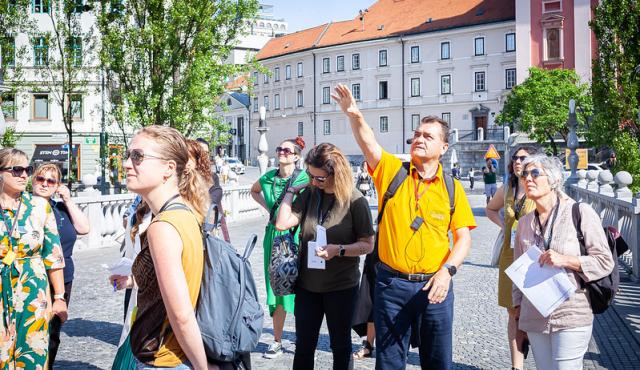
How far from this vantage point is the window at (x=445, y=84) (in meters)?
71.4

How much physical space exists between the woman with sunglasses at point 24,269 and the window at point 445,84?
68.8 metres

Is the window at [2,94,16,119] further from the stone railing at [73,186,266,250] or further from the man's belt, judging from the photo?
the man's belt

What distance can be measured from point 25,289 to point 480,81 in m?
67.8

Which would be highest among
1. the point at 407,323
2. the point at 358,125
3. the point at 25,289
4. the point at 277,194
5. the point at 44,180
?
the point at 358,125

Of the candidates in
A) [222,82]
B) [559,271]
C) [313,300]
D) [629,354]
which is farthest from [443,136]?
[222,82]

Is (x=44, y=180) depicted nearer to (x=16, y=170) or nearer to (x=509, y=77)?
(x=16, y=170)

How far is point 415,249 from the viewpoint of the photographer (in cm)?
413

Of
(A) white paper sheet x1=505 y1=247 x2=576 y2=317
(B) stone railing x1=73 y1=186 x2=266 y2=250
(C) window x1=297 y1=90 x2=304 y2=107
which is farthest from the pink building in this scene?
(A) white paper sheet x1=505 y1=247 x2=576 y2=317

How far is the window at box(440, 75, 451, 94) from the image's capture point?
234ft

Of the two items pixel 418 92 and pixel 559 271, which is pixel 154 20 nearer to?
pixel 559 271

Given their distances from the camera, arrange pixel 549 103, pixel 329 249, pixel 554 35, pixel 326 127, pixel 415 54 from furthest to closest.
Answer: pixel 326 127, pixel 415 54, pixel 554 35, pixel 549 103, pixel 329 249

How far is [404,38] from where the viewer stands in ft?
243

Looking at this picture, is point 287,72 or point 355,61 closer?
point 355,61

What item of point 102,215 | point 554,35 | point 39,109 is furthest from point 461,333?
point 554,35
